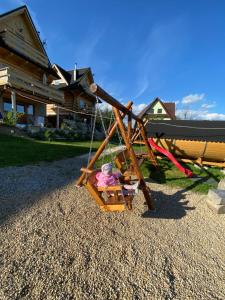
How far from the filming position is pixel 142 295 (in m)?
2.65

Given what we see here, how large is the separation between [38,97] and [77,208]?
686 inches

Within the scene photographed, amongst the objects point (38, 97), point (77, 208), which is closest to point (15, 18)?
point (38, 97)

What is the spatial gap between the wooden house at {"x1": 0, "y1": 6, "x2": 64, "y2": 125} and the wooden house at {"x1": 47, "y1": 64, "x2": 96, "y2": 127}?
363cm

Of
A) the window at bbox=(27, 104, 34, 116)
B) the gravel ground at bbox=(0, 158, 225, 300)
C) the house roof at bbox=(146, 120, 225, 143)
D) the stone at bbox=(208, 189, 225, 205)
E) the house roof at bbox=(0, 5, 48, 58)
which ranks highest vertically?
the house roof at bbox=(0, 5, 48, 58)

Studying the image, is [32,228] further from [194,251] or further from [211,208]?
[211,208]

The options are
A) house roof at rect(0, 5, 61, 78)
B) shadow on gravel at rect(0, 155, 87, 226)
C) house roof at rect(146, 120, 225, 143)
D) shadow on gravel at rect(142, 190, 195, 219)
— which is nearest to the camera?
shadow on gravel at rect(0, 155, 87, 226)

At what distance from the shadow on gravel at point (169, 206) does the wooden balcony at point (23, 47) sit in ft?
60.4

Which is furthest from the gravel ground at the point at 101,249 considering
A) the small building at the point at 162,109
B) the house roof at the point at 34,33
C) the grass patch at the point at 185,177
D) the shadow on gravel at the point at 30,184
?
the small building at the point at 162,109

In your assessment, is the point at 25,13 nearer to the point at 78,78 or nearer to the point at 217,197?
the point at 78,78

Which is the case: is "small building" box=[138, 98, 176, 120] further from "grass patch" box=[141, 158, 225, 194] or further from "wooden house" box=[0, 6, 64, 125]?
"grass patch" box=[141, 158, 225, 194]

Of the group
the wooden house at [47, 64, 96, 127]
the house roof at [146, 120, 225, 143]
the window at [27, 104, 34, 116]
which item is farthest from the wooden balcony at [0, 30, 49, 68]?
the house roof at [146, 120, 225, 143]

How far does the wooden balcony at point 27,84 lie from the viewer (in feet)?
50.8

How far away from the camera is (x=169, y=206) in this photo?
17.8 ft

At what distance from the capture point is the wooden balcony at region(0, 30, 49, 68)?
18.2 m
